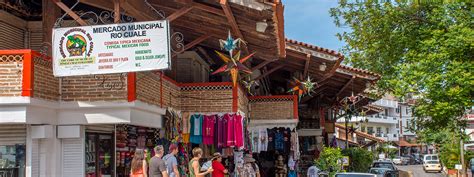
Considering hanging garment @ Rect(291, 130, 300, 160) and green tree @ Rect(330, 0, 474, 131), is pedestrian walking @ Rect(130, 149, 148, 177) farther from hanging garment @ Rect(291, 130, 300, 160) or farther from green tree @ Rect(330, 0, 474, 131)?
green tree @ Rect(330, 0, 474, 131)

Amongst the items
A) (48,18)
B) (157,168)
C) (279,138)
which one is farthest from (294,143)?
(48,18)

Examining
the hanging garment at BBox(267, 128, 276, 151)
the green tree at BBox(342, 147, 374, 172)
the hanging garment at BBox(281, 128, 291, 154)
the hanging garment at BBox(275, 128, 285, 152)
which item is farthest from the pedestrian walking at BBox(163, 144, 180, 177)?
the green tree at BBox(342, 147, 374, 172)

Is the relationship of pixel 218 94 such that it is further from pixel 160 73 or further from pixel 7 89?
pixel 7 89

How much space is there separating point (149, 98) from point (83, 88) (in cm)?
140

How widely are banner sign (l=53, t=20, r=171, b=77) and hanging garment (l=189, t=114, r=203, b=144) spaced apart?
188 inches

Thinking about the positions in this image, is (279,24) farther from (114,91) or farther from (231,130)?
(231,130)

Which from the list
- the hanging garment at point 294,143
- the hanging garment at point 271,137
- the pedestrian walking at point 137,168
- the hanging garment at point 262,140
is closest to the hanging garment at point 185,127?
the pedestrian walking at point 137,168

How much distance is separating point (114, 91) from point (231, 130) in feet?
14.0

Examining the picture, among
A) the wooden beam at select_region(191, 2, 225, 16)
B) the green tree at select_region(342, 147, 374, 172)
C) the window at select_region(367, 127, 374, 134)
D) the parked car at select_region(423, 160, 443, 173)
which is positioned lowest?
the parked car at select_region(423, 160, 443, 173)

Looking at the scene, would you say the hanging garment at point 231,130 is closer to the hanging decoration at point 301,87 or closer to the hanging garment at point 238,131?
the hanging garment at point 238,131

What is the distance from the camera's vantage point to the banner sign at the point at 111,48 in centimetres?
825

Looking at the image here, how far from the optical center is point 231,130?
42.7ft

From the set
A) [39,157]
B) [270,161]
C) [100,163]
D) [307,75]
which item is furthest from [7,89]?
[270,161]

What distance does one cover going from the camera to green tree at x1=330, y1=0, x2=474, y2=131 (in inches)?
655
